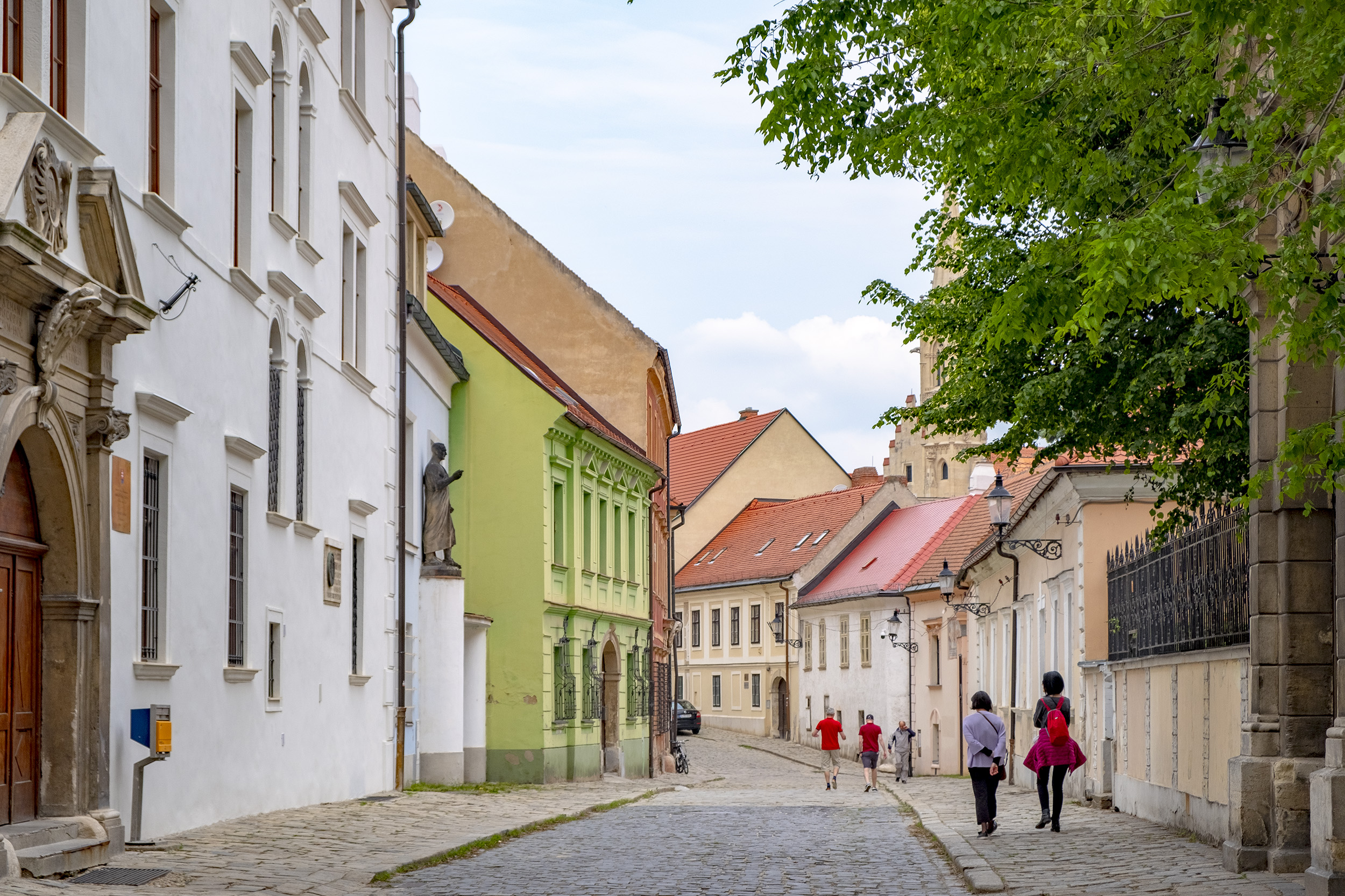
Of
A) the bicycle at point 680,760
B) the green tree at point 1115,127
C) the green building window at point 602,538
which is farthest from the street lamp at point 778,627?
the green tree at point 1115,127

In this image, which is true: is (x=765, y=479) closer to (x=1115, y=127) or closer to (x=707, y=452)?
(x=707, y=452)

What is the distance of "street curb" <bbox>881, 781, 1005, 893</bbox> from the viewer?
12273mm

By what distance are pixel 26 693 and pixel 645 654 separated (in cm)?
3015

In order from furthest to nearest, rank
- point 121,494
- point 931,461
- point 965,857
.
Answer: point 931,461
point 965,857
point 121,494

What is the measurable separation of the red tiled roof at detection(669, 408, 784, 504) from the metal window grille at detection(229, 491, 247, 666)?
56006 millimetres

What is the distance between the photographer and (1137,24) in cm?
978

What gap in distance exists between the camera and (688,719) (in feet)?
211

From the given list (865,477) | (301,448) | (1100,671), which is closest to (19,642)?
(301,448)

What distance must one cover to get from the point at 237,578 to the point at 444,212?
21.6 metres

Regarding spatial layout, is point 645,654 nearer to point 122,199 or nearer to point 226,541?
point 226,541

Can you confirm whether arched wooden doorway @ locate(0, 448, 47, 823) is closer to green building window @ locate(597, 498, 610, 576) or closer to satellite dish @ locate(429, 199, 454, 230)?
green building window @ locate(597, 498, 610, 576)

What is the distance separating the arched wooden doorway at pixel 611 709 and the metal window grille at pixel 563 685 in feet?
11.2

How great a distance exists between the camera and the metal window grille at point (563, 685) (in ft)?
105

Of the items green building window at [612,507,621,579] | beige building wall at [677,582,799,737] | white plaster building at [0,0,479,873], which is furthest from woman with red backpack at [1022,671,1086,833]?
beige building wall at [677,582,799,737]
